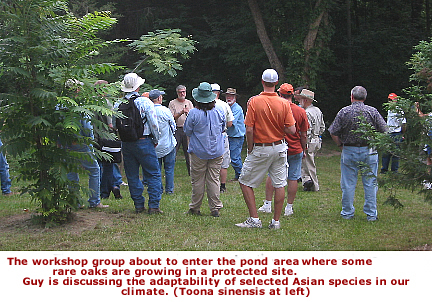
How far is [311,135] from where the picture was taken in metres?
10.8

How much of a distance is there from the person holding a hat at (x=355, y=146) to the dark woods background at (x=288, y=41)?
13.6 metres

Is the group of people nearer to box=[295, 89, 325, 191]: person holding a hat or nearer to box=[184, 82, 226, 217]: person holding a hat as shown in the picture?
box=[184, 82, 226, 217]: person holding a hat

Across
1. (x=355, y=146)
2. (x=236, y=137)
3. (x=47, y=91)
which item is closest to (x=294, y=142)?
(x=355, y=146)

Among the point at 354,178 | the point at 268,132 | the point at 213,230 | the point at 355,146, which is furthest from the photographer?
the point at 354,178

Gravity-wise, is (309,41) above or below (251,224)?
above

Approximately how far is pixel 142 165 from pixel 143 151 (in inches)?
10.4

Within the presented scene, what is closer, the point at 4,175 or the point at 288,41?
the point at 4,175

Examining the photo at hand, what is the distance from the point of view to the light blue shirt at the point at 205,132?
26.0 feet

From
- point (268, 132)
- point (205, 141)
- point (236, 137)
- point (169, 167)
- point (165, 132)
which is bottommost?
point (169, 167)

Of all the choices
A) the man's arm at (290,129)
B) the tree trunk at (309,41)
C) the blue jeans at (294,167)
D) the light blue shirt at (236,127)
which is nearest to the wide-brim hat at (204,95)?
the man's arm at (290,129)

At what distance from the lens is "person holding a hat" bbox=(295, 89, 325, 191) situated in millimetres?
10438

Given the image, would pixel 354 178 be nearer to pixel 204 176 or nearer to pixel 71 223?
pixel 204 176
